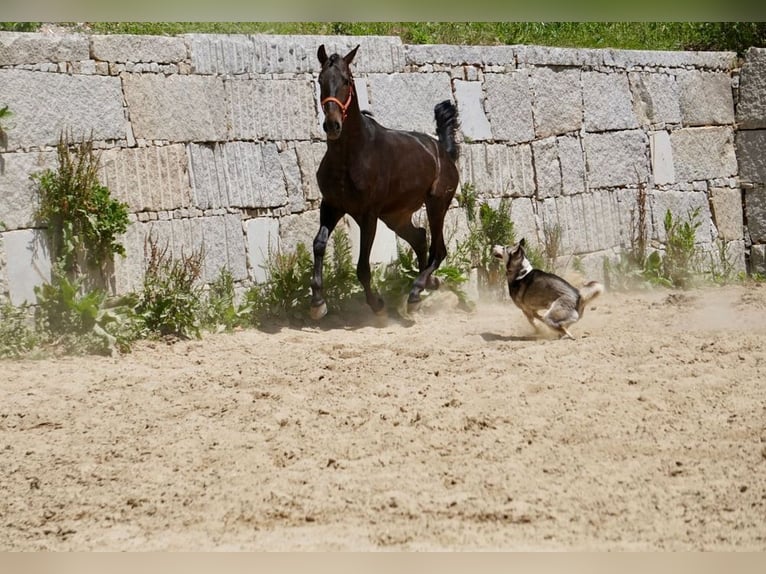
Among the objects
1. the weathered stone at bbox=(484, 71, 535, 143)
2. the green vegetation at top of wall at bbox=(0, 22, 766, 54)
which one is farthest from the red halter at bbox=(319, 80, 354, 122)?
the weathered stone at bbox=(484, 71, 535, 143)

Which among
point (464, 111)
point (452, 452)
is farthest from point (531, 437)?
point (464, 111)

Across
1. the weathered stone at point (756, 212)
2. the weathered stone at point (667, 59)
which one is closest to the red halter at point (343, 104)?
the weathered stone at point (667, 59)

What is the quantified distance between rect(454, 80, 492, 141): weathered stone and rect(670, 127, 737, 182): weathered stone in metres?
2.89

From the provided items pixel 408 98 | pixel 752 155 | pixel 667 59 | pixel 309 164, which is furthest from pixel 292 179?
pixel 752 155

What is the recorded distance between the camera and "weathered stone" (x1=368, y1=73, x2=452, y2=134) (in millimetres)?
9203

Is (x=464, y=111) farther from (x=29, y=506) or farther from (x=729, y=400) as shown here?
(x=29, y=506)

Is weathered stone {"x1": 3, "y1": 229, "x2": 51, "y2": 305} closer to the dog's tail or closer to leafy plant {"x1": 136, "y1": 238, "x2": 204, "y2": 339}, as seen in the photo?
leafy plant {"x1": 136, "y1": 238, "x2": 204, "y2": 339}

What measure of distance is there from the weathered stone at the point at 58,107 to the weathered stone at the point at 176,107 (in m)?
0.14

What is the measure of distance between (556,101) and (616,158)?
1.10 m

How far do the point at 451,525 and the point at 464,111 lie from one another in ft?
21.7

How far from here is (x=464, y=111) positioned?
9750mm

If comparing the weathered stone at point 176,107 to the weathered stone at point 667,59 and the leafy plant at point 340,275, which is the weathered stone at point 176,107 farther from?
the weathered stone at point 667,59

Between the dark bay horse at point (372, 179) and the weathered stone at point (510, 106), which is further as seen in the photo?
the weathered stone at point (510, 106)

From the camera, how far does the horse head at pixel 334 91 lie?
24.1 ft
